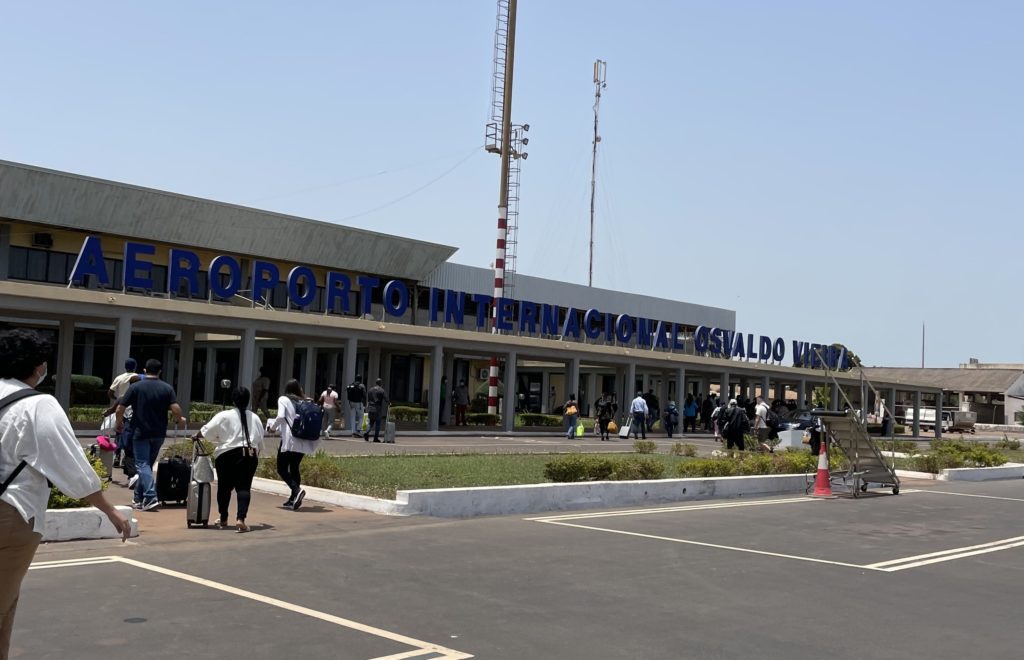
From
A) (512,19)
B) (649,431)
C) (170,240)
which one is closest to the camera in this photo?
(170,240)

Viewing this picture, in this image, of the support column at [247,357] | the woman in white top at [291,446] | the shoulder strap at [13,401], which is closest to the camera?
the shoulder strap at [13,401]

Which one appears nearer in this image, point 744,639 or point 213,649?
point 213,649

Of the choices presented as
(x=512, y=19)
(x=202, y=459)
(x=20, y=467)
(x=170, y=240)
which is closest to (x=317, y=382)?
(x=170, y=240)

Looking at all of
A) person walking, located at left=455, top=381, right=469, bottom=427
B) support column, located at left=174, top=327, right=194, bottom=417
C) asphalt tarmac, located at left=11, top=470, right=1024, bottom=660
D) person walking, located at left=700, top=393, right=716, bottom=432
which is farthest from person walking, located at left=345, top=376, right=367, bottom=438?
person walking, located at left=700, top=393, right=716, bottom=432

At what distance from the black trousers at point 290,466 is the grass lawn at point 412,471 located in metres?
1.25

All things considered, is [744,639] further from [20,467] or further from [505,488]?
[505,488]

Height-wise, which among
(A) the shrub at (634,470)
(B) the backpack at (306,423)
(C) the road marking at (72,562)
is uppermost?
(B) the backpack at (306,423)

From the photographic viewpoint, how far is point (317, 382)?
47.8 meters

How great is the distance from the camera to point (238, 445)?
11.1 meters

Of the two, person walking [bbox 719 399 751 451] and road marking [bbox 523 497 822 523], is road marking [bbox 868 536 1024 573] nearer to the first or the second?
road marking [bbox 523 497 822 523]

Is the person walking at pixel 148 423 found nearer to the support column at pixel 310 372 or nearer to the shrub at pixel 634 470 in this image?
the shrub at pixel 634 470

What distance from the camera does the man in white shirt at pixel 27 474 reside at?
14.2 ft

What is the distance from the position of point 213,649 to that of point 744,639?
11.6 feet

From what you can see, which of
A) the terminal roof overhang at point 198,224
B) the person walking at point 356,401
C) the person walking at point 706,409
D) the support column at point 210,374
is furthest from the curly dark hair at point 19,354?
the person walking at point 706,409
